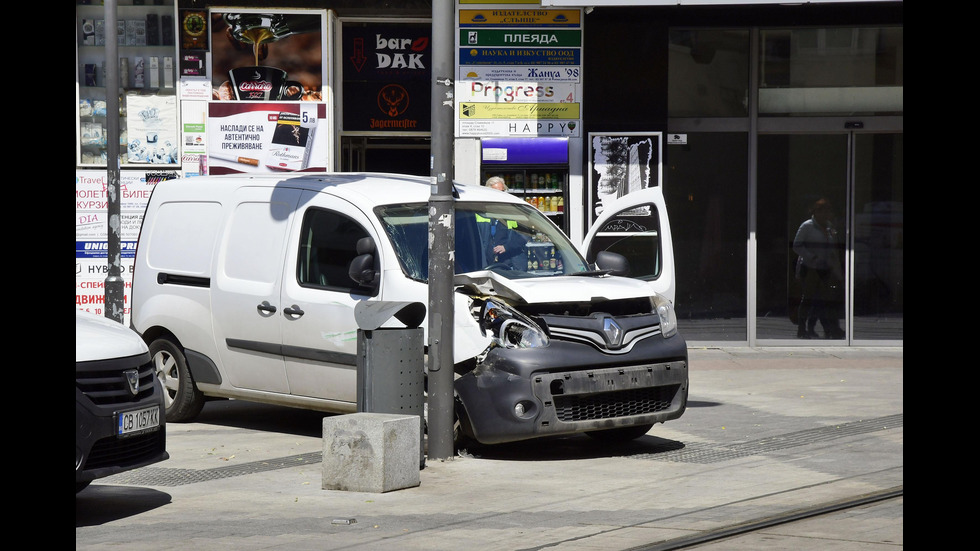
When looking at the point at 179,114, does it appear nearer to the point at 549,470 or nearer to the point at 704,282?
the point at 704,282

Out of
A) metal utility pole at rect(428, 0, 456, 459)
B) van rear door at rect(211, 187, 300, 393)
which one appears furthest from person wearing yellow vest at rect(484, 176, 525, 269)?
van rear door at rect(211, 187, 300, 393)

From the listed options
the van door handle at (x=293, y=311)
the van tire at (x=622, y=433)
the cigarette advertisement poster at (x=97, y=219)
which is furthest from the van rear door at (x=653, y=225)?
the cigarette advertisement poster at (x=97, y=219)

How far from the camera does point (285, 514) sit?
6668 mm

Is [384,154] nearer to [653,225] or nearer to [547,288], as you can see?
[653,225]

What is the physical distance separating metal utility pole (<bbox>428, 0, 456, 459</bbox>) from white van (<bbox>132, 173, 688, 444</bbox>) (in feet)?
0.53

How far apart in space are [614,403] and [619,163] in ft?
24.1

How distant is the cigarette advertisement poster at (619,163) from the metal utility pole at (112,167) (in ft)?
18.6

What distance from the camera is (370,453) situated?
23.9 ft

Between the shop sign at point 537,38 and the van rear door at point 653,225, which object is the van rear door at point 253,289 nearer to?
the van rear door at point 653,225

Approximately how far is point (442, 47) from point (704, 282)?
322 inches

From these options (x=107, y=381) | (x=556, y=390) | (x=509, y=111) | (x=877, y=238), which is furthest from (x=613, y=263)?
(x=877, y=238)

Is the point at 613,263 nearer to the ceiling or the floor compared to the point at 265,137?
nearer to the floor

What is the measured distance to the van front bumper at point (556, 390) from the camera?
7914mm

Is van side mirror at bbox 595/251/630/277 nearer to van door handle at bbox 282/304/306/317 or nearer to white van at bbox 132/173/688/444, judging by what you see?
white van at bbox 132/173/688/444
